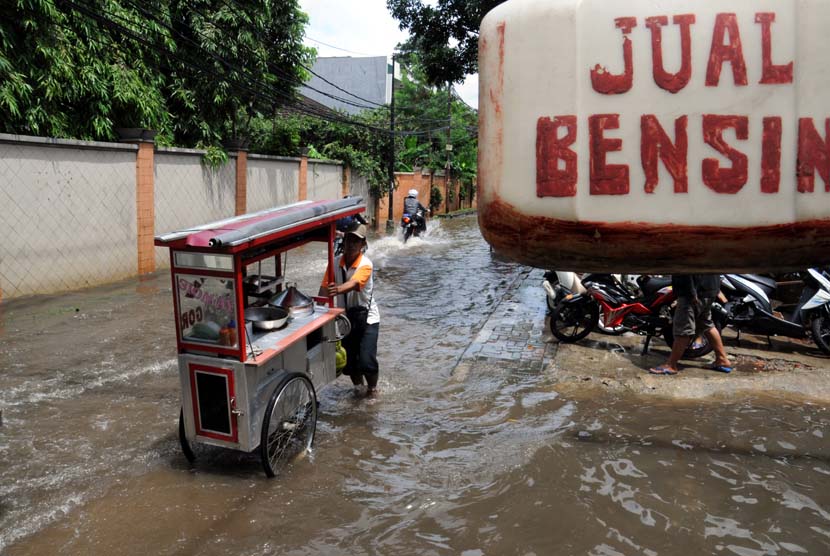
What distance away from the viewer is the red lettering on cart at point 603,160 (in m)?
0.92

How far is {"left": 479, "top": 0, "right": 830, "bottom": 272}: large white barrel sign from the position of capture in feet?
2.93

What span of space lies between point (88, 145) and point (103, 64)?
7.08ft

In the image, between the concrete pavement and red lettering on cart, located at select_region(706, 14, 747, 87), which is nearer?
red lettering on cart, located at select_region(706, 14, 747, 87)

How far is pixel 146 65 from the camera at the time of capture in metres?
13.7

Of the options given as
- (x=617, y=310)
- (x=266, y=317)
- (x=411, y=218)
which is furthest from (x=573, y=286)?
(x=411, y=218)

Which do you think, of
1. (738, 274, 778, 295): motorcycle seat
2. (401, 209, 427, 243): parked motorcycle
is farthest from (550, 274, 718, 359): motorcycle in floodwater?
(401, 209, 427, 243): parked motorcycle

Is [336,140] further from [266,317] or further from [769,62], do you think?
[769,62]

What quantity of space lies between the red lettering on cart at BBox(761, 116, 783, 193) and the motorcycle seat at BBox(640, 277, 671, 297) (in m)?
7.08

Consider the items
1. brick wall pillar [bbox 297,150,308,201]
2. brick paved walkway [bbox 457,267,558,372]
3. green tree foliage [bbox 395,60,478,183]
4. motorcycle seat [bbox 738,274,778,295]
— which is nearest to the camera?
brick paved walkway [bbox 457,267,558,372]

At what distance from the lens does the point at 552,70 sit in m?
0.92

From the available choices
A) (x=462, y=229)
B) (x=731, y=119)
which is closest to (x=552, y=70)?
(x=731, y=119)

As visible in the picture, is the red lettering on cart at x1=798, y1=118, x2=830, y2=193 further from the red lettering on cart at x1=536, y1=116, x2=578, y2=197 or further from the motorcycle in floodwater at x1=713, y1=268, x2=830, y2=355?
the motorcycle in floodwater at x1=713, y1=268, x2=830, y2=355

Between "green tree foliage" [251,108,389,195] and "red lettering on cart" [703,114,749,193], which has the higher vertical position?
"green tree foliage" [251,108,389,195]

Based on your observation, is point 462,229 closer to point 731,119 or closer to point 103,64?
point 103,64
